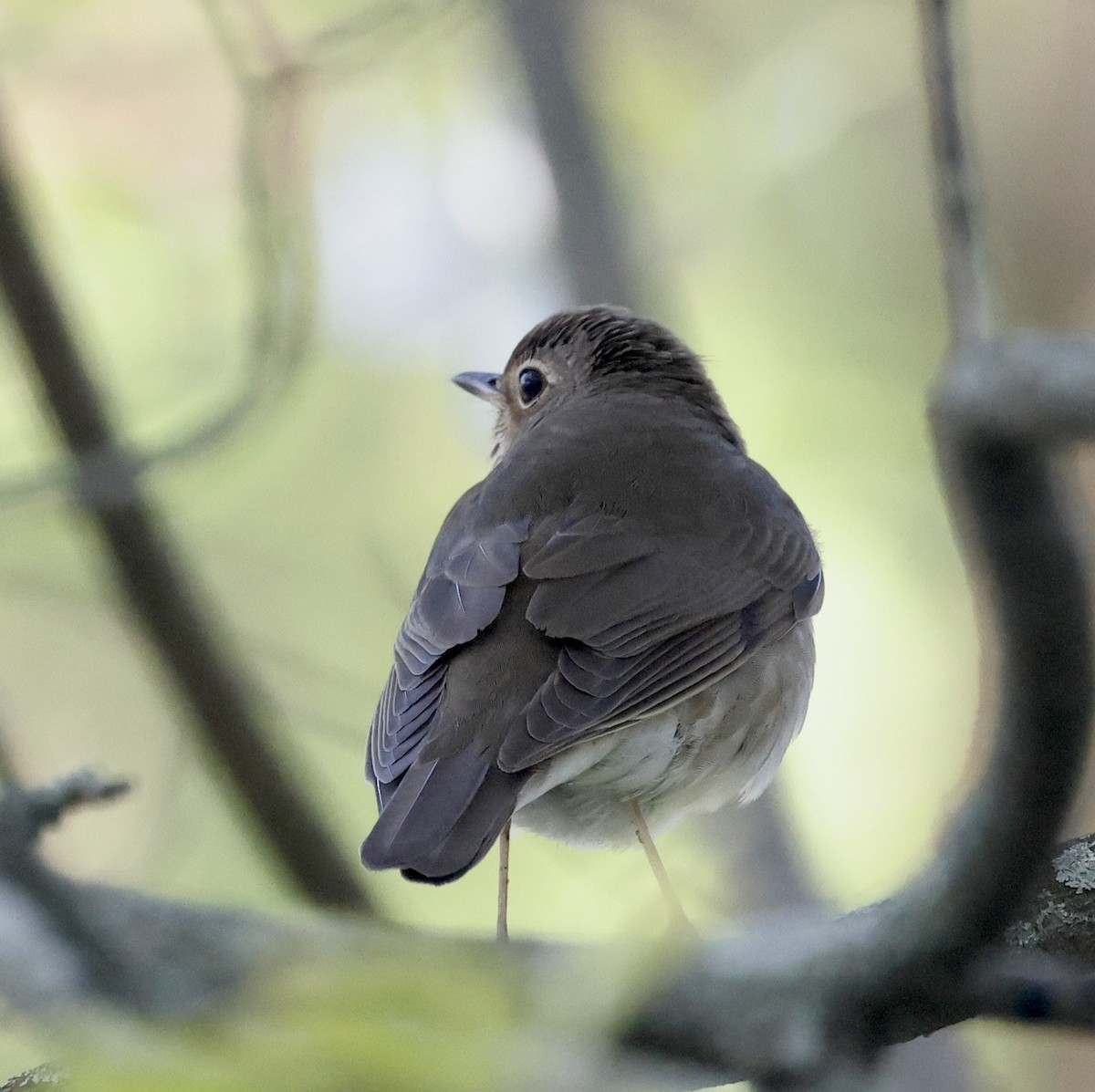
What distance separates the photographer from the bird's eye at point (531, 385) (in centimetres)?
565

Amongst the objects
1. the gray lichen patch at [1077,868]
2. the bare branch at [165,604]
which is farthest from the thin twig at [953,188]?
the bare branch at [165,604]

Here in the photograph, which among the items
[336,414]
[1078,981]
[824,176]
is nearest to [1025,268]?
[824,176]

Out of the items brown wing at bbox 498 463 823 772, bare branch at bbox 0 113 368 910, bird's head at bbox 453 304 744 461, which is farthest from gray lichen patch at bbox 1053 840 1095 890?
bird's head at bbox 453 304 744 461

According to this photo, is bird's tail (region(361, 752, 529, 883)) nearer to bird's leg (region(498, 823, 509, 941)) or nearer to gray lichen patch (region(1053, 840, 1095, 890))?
bird's leg (region(498, 823, 509, 941))

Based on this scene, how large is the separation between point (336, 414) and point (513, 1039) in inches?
280

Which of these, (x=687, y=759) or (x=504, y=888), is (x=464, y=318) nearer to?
(x=687, y=759)

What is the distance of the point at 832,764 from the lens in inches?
281

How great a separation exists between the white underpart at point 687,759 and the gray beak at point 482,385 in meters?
1.82

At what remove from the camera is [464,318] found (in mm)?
7691

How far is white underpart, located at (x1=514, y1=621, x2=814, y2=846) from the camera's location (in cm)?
396

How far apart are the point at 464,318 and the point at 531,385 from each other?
2.13m

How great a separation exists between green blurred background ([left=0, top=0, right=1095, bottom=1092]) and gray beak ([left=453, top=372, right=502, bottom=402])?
86 centimetres

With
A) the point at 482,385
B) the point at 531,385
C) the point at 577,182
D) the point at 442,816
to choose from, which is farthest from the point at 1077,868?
the point at 577,182

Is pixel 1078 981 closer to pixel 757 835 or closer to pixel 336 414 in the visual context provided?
pixel 757 835
